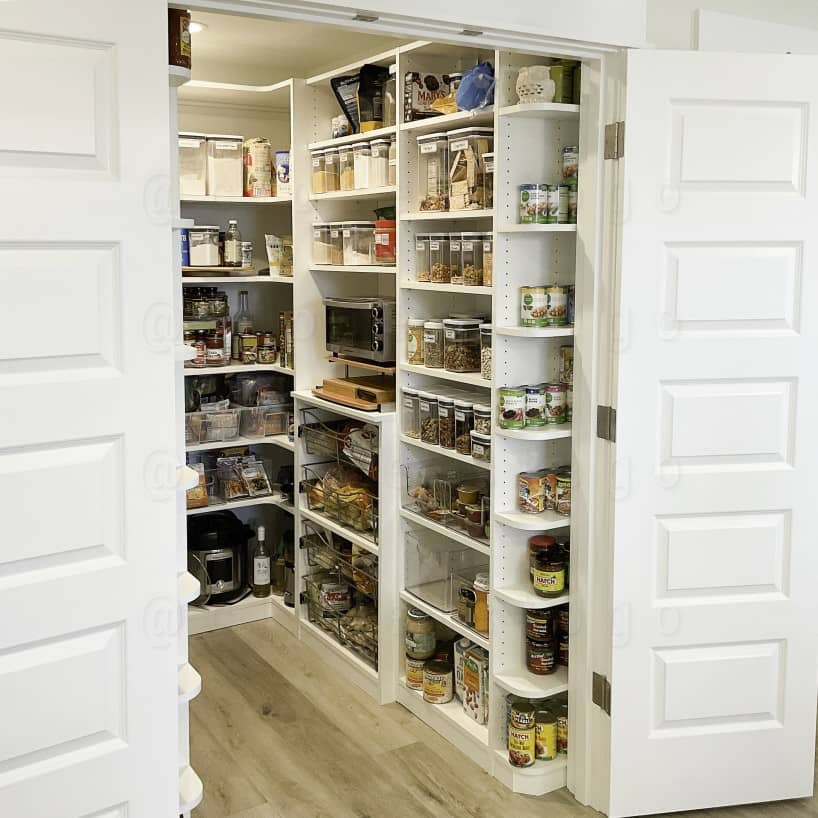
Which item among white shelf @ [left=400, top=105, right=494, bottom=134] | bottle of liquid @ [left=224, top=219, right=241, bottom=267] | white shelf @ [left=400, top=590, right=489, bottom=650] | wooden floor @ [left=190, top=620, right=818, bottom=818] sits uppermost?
white shelf @ [left=400, top=105, right=494, bottom=134]

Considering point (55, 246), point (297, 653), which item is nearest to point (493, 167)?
point (55, 246)

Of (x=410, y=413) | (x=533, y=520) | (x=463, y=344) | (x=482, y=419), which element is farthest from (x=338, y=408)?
(x=533, y=520)

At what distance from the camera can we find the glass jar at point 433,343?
325 cm

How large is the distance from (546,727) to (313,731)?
0.85 meters

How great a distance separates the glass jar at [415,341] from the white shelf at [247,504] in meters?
1.15

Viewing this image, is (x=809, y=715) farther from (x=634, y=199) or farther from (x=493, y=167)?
(x=493, y=167)

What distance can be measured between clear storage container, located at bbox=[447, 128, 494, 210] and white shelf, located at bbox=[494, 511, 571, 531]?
3.04 feet

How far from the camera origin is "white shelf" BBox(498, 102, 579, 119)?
8.70 ft

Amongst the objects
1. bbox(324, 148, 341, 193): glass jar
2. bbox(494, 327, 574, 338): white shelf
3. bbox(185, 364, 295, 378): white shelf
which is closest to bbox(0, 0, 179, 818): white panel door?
bbox(494, 327, 574, 338): white shelf

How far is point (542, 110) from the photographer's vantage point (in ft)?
8.73

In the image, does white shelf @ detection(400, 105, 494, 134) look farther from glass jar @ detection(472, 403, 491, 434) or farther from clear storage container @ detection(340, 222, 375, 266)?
glass jar @ detection(472, 403, 491, 434)

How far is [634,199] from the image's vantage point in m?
2.55

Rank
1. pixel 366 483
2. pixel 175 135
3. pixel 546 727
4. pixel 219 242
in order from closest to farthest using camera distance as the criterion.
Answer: pixel 175 135 → pixel 546 727 → pixel 366 483 → pixel 219 242

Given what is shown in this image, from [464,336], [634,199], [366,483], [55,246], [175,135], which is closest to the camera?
[55,246]
